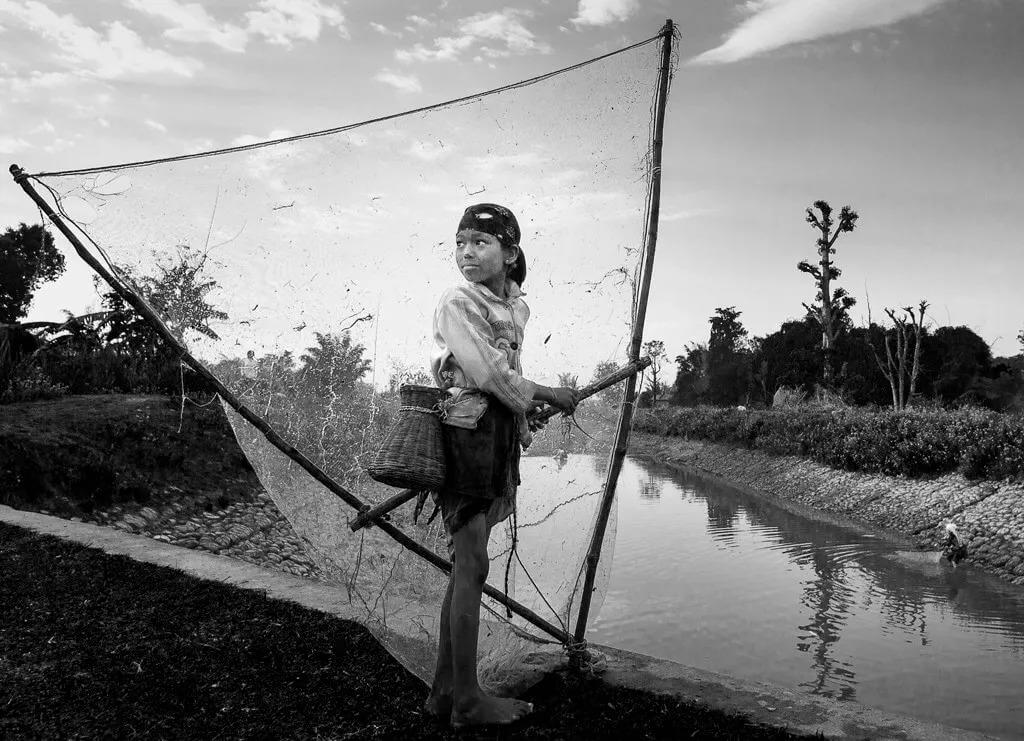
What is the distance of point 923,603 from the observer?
7.73m

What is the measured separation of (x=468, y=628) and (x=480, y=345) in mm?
854

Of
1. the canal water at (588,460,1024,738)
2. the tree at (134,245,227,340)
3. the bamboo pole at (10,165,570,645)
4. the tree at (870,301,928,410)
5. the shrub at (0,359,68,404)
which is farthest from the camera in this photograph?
the tree at (870,301,928,410)

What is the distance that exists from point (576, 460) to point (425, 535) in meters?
0.68

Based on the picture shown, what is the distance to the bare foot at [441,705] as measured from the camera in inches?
94.0

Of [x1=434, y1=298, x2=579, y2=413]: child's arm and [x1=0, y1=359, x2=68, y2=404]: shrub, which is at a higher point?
[x1=434, y1=298, x2=579, y2=413]: child's arm

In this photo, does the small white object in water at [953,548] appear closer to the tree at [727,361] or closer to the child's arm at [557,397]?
the child's arm at [557,397]

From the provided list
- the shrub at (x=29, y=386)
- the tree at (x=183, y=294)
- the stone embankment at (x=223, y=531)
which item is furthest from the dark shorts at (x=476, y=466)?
the shrub at (x=29, y=386)

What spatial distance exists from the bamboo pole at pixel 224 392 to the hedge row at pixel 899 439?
11.5 metres

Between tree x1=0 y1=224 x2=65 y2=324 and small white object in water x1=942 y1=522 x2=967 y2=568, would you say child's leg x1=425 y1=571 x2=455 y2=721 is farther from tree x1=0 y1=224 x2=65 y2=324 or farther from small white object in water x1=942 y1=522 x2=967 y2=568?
tree x1=0 y1=224 x2=65 y2=324

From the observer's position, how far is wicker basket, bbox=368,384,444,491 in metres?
2.16

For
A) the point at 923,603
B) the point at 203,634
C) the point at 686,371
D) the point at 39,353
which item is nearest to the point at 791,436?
the point at 923,603

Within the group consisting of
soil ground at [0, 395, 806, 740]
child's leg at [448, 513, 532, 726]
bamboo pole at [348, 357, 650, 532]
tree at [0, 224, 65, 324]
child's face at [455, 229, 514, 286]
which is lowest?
soil ground at [0, 395, 806, 740]

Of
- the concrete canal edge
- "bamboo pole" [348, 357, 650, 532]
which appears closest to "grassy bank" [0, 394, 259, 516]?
the concrete canal edge

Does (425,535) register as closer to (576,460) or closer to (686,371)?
(576,460)
